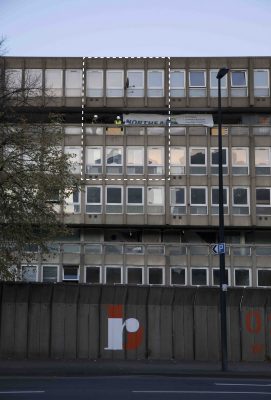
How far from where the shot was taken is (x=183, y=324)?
22.2 metres

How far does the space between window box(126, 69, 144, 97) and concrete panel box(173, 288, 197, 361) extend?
31014 millimetres

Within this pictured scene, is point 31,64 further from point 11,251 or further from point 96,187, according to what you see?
point 11,251

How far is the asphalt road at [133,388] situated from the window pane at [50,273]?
30759mm

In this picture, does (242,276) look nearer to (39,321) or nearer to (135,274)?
(135,274)

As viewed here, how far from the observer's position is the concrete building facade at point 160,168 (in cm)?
4825

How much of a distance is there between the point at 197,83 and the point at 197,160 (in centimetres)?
618

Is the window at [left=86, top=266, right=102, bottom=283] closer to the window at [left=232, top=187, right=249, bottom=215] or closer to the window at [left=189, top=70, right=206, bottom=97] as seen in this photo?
the window at [left=232, top=187, right=249, bottom=215]

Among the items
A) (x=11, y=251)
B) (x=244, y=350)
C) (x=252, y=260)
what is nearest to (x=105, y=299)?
(x=11, y=251)

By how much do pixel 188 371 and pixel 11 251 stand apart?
692 cm

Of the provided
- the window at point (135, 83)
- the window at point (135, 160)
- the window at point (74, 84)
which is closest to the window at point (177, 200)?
the window at point (135, 160)

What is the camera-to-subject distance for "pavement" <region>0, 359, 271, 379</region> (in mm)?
18328

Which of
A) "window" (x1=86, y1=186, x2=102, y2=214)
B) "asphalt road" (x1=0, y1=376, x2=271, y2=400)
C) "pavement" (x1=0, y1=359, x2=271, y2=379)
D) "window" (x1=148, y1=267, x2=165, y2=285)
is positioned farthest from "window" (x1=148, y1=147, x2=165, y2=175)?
"asphalt road" (x1=0, y1=376, x2=271, y2=400)

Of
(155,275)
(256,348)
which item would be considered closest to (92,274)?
(155,275)

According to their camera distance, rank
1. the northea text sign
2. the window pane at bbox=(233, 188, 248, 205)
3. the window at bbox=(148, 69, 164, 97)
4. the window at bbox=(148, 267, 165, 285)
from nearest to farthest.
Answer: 1. the window at bbox=(148, 267, 165, 285)
2. the window pane at bbox=(233, 188, 248, 205)
3. the northea text sign
4. the window at bbox=(148, 69, 164, 97)
